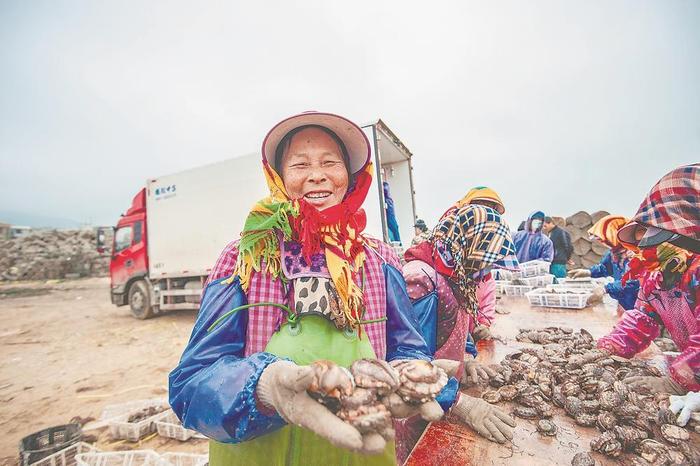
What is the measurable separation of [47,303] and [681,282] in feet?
65.0

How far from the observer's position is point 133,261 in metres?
9.70

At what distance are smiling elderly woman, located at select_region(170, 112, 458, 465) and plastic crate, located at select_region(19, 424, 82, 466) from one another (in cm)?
301

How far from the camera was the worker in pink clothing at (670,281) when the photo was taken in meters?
1.99

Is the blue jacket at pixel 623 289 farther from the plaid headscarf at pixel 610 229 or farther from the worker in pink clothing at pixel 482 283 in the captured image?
the worker in pink clothing at pixel 482 283

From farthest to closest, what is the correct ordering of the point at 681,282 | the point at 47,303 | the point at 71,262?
the point at 71,262, the point at 47,303, the point at 681,282

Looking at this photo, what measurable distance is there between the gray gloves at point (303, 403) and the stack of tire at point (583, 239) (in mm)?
13908

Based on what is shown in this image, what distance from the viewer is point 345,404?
81cm

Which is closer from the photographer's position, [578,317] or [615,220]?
[578,317]

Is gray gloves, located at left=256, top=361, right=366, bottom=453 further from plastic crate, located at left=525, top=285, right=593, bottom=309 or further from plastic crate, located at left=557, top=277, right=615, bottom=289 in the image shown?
plastic crate, located at left=557, top=277, right=615, bottom=289

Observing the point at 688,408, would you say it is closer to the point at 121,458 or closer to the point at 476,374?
the point at 476,374

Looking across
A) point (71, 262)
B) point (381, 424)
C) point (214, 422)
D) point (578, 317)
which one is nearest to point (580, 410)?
point (381, 424)

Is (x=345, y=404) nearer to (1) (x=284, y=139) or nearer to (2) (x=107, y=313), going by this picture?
(1) (x=284, y=139)

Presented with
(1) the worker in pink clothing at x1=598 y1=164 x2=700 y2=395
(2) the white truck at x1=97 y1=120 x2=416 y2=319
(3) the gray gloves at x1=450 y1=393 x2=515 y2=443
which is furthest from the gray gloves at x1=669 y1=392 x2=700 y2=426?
(2) the white truck at x1=97 y1=120 x2=416 y2=319

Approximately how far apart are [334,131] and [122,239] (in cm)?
1119
